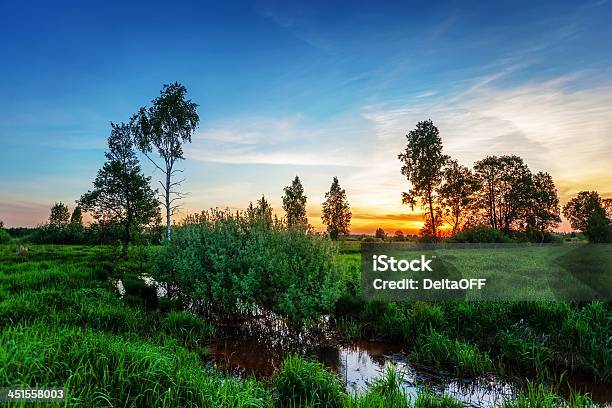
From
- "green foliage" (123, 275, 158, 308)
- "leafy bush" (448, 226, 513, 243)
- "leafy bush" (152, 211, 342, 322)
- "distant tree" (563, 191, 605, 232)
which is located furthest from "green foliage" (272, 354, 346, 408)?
"distant tree" (563, 191, 605, 232)

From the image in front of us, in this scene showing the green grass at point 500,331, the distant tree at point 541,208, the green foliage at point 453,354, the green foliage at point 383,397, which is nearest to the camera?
the green foliage at point 383,397

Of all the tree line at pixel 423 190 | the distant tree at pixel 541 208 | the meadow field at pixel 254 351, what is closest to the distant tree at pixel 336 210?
the tree line at pixel 423 190

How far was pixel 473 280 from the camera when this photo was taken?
1457 cm

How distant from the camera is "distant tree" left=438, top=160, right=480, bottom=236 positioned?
4866 centimetres

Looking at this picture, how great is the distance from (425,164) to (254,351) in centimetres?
4078

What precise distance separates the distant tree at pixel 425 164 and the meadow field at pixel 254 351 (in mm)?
33249

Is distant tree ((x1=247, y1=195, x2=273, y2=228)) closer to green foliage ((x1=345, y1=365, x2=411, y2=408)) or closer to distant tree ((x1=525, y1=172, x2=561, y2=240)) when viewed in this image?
green foliage ((x1=345, y1=365, x2=411, y2=408))

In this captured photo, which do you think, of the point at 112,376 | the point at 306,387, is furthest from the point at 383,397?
the point at 112,376

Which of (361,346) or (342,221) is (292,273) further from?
(342,221)

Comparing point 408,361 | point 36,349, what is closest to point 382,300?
point 408,361

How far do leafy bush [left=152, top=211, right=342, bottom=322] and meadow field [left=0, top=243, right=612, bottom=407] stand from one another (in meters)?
1.21

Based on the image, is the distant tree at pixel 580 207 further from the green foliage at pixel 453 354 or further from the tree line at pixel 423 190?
the green foliage at pixel 453 354

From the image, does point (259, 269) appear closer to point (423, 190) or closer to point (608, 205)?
point (423, 190)

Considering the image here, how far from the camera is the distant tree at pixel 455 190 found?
48656mm
